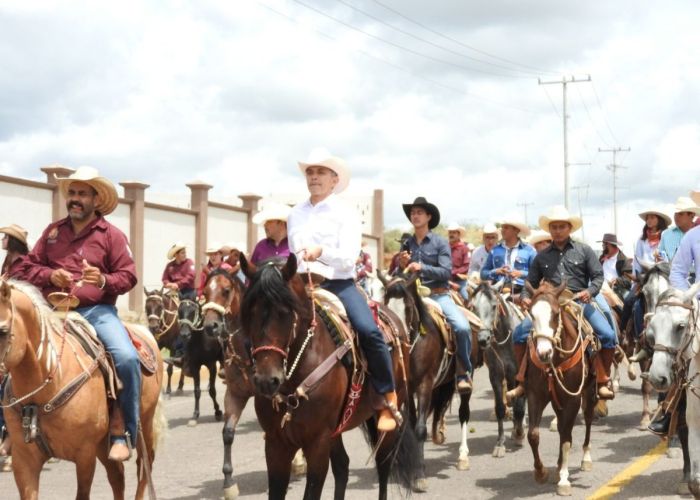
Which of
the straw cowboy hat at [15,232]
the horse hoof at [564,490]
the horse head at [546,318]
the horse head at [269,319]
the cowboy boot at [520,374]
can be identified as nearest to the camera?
the horse head at [269,319]

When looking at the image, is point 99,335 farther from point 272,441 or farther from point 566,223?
point 566,223

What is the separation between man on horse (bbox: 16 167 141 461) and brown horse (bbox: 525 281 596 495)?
4.17 metres

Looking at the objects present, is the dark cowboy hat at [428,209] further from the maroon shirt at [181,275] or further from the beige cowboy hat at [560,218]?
the maroon shirt at [181,275]

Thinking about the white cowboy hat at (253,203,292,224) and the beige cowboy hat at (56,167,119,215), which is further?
the white cowboy hat at (253,203,292,224)

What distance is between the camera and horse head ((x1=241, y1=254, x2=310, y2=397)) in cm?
614

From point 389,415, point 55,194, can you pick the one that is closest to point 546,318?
point 389,415

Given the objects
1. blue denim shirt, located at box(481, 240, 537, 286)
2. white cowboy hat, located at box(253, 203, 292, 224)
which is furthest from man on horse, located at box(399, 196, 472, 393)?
blue denim shirt, located at box(481, 240, 537, 286)

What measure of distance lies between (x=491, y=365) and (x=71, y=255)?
24.1 feet

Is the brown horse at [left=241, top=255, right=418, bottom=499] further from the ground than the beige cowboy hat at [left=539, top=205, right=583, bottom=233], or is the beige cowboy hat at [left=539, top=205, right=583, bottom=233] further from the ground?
the beige cowboy hat at [left=539, top=205, right=583, bottom=233]

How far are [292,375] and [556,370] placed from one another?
4255 mm

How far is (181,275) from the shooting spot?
741 inches

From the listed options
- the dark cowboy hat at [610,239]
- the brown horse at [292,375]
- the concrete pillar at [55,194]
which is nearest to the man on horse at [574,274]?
the brown horse at [292,375]

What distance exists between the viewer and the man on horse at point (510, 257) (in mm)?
14547

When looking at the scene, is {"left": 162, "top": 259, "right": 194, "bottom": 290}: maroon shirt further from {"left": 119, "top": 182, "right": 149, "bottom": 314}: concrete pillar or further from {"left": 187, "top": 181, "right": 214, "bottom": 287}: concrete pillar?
{"left": 187, "top": 181, "right": 214, "bottom": 287}: concrete pillar
